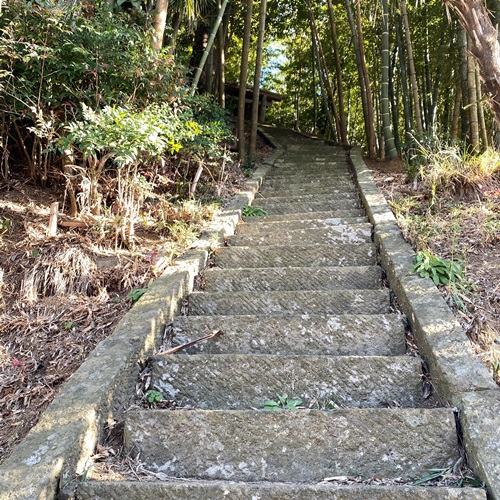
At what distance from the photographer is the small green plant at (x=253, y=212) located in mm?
4309

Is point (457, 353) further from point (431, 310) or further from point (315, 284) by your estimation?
point (315, 284)

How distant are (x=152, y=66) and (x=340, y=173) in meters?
2.98

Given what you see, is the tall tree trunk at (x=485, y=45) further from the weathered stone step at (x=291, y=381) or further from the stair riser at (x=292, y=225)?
the weathered stone step at (x=291, y=381)

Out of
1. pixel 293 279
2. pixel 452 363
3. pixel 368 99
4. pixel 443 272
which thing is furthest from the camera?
pixel 368 99

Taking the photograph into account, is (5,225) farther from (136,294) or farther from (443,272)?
(443,272)

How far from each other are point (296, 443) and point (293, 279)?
52.1 inches

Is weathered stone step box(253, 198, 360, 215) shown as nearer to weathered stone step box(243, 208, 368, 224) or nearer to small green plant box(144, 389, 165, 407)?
weathered stone step box(243, 208, 368, 224)

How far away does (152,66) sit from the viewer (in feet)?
12.3

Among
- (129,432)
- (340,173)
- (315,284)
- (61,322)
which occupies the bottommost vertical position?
(129,432)

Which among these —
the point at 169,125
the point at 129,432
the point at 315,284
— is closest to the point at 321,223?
the point at 315,284

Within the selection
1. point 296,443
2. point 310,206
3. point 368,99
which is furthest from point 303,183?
point 296,443

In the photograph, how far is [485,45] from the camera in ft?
10.4

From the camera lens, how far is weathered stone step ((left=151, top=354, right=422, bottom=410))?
1947 mm

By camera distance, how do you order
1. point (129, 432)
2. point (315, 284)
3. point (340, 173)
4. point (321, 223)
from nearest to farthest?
point (129, 432) → point (315, 284) → point (321, 223) → point (340, 173)
